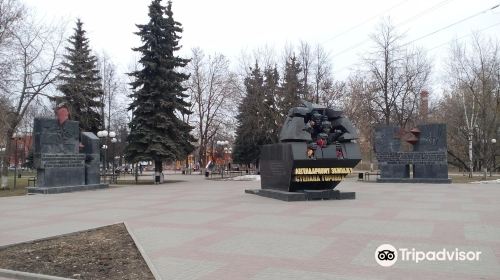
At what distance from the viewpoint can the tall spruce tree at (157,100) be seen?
31047mm

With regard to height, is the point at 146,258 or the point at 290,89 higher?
the point at 290,89

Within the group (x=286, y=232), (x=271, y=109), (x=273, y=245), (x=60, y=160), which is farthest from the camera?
(x=271, y=109)

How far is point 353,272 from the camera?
6.44 meters

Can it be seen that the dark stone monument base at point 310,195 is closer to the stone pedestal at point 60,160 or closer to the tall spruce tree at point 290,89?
the stone pedestal at point 60,160

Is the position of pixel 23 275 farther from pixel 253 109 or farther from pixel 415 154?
pixel 253 109

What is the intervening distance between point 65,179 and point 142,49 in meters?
12.8

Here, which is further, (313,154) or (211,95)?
(211,95)

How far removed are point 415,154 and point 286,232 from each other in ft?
70.6

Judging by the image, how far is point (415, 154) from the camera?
28.9 metres

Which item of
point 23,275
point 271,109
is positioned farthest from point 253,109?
point 23,275

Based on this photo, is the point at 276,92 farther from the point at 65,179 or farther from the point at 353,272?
the point at 353,272

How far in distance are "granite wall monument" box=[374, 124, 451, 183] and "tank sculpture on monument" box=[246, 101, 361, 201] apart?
12.9 metres

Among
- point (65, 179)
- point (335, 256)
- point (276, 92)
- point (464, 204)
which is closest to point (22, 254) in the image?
point (335, 256)

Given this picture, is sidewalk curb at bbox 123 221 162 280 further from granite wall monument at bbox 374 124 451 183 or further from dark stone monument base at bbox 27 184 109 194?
granite wall monument at bbox 374 124 451 183
